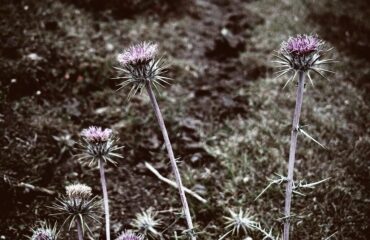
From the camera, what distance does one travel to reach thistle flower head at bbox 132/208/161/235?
4227 mm

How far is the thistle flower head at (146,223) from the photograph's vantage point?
423cm

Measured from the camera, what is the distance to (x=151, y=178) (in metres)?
5.09

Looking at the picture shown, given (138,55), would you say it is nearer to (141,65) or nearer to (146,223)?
(141,65)

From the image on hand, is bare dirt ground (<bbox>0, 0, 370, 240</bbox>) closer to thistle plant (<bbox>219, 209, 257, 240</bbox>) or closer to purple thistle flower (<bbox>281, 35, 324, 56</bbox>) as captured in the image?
thistle plant (<bbox>219, 209, 257, 240</bbox>)

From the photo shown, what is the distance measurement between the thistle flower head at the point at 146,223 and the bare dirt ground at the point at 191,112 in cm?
18

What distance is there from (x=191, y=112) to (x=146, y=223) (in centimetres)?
228

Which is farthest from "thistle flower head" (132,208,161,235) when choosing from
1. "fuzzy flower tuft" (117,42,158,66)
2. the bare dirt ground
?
"fuzzy flower tuft" (117,42,158,66)

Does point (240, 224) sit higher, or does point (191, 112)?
point (191, 112)

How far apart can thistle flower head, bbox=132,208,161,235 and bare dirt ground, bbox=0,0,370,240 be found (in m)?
0.18

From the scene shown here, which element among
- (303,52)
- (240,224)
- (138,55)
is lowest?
(240,224)

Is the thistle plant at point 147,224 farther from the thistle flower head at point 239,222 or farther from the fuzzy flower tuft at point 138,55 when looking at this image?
the fuzzy flower tuft at point 138,55

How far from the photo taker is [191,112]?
20.0ft

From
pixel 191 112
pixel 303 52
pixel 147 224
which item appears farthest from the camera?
pixel 191 112

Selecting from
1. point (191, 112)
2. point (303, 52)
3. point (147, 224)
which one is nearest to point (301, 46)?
point (303, 52)
